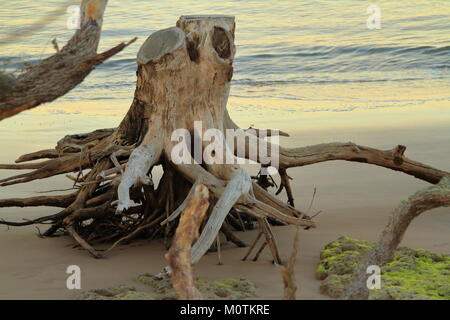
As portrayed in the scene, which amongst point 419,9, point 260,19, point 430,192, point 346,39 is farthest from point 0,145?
point 419,9

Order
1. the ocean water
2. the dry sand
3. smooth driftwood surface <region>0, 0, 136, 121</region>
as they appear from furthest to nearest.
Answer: the ocean water → the dry sand → smooth driftwood surface <region>0, 0, 136, 121</region>

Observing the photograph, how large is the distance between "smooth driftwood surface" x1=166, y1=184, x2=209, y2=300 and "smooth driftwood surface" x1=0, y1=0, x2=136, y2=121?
4.15ft

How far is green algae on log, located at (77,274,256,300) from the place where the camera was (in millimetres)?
5188

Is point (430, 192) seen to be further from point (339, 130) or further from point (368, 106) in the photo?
point (368, 106)

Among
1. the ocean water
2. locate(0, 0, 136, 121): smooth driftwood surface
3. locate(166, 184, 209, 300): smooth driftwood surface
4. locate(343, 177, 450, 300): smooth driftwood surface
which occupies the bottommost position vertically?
the ocean water

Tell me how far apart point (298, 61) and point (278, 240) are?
1301 cm

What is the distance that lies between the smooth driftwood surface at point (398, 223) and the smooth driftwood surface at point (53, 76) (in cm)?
203

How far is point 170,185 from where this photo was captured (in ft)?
21.5

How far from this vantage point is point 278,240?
686cm

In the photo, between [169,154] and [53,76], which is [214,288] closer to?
[169,154]
